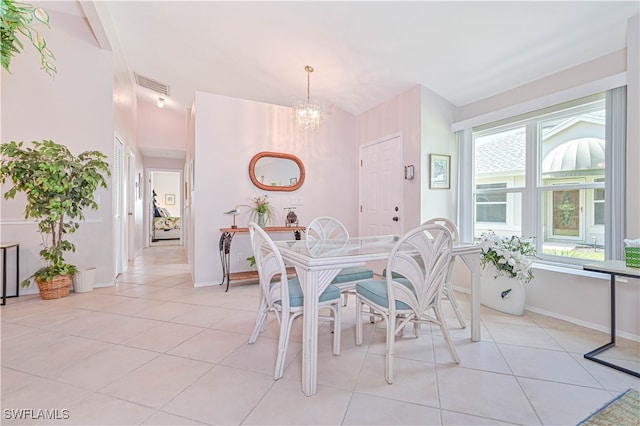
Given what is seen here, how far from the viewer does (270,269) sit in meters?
1.90

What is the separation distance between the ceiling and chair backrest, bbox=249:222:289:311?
2.32 meters

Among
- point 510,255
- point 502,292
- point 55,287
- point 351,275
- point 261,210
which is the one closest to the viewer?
point 351,275

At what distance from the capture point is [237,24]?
3223mm

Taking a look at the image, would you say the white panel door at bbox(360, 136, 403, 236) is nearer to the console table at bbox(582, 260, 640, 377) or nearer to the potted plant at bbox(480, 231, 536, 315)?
the potted plant at bbox(480, 231, 536, 315)

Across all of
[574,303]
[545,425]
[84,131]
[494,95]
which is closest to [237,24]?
[84,131]

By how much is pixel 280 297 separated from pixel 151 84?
5093 millimetres

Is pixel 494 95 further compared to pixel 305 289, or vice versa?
pixel 494 95

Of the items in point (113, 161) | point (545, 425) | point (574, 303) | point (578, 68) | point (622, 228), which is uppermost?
point (578, 68)

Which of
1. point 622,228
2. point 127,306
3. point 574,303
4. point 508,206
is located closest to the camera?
point 622,228

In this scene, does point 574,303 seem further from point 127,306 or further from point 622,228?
point 127,306

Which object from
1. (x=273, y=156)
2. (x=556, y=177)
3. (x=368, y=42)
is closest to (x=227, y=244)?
(x=273, y=156)

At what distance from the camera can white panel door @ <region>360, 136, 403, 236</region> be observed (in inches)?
159

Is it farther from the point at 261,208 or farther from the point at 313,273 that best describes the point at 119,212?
the point at 313,273

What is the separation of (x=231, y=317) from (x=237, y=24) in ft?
10.2
